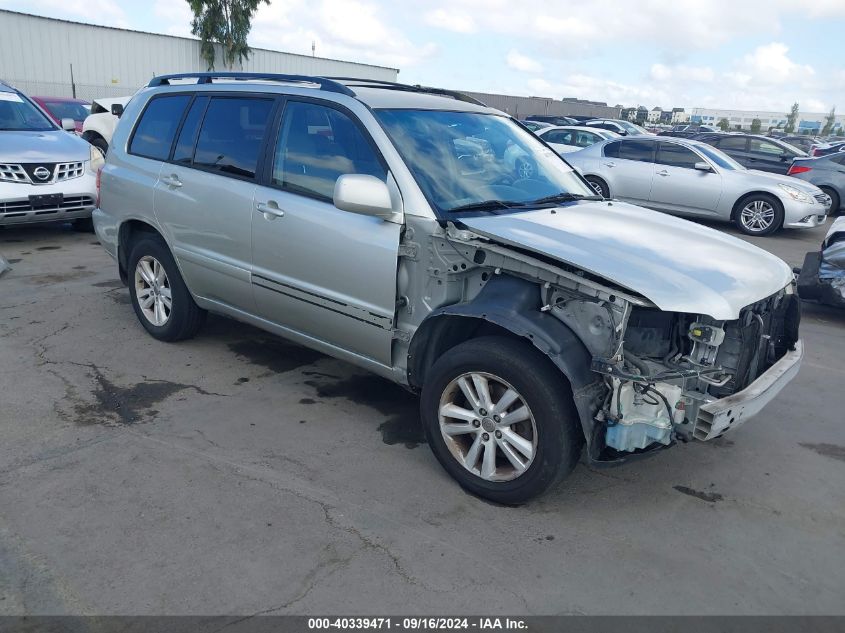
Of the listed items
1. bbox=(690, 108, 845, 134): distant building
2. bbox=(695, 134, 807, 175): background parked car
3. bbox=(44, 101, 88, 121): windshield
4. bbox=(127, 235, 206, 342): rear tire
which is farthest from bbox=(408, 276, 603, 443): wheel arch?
bbox=(690, 108, 845, 134): distant building

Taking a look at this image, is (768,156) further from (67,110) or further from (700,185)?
(67,110)

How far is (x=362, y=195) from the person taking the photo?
3.44 meters

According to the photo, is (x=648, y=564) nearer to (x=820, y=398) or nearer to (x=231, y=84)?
(x=820, y=398)

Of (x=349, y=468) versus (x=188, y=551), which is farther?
(x=349, y=468)

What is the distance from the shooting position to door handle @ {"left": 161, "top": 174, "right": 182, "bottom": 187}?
15.7 feet

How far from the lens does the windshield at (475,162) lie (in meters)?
3.74

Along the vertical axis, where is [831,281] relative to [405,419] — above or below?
above

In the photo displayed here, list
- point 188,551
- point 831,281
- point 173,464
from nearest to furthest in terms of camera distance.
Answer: point 188,551
point 173,464
point 831,281

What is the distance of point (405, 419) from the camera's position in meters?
4.26

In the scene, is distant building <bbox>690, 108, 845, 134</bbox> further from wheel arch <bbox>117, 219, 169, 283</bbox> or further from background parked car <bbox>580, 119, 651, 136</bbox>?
wheel arch <bbox>117, 219, 169, 283</bbox>

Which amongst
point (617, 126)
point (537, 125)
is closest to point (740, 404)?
point (537, 125)

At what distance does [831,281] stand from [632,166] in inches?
248

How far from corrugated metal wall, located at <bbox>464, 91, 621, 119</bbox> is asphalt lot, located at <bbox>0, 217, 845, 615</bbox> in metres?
36.7
